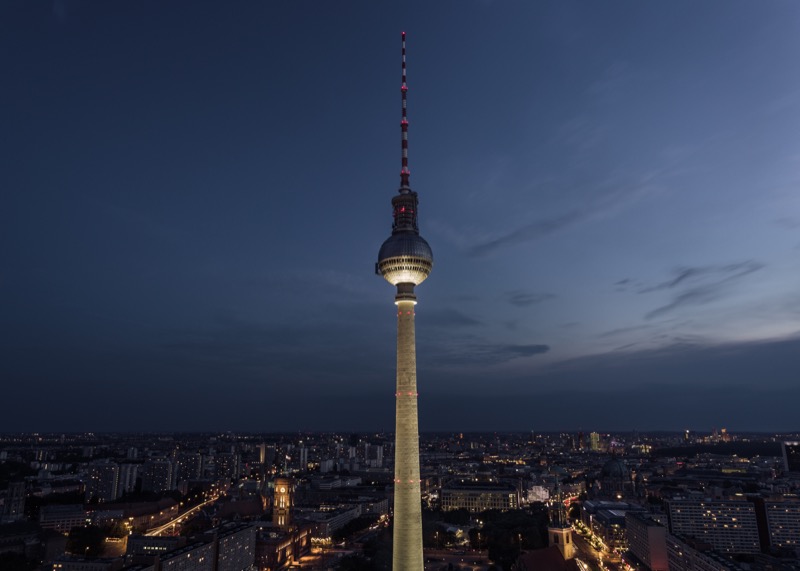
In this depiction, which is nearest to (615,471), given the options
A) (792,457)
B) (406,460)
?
(792,457)

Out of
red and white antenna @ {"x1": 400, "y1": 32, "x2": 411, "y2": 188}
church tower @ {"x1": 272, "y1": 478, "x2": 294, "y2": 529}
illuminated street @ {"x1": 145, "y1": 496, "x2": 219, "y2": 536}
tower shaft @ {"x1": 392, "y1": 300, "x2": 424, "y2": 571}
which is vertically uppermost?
red and white antenna @ {"x1": 400, "y1": 32, "x2": 411, "y2": 188}

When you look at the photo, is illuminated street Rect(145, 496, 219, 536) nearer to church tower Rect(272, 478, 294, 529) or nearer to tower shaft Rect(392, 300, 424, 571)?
church tower Rect(272, 478, 294, 529)

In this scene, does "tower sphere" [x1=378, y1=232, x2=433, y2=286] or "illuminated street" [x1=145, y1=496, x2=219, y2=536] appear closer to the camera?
"tower sphere" [x1=378, y1=232, x2=433, y2=286]

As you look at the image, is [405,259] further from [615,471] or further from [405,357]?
[615,471]

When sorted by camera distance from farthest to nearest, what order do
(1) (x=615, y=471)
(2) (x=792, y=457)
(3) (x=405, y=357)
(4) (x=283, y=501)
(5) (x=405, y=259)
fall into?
(2) (x=792, y=457) → (1) (x=615, y=471) → (4) (x=283, y=501) → (5) (x=405, y=259) → (3) (x=405, y=357)

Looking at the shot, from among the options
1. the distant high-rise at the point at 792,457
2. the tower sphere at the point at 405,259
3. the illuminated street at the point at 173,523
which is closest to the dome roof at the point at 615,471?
the distant high-rise at the point at 792,457

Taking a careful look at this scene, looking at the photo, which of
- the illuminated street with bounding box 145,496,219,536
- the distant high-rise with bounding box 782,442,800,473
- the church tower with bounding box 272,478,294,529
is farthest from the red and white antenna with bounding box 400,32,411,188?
the distant high-rise with bounding box 782,442,800,473

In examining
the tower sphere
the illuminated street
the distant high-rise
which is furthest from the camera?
the distant high-rise

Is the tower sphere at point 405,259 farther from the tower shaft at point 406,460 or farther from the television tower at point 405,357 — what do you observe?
the tower shaft at point 406,460
